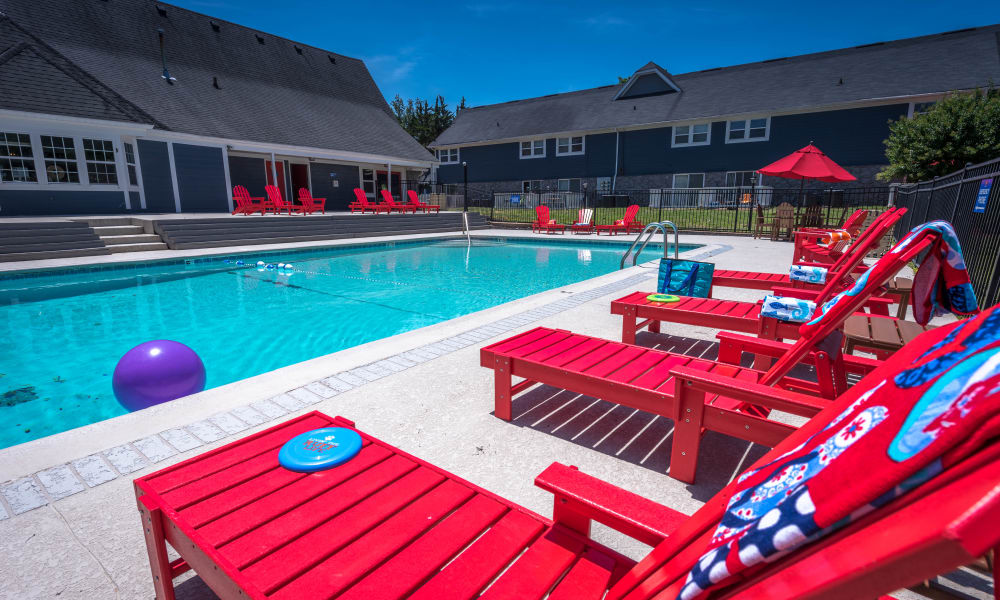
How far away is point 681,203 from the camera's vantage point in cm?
2705

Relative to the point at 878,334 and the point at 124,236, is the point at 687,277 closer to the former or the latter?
the point at 878,334

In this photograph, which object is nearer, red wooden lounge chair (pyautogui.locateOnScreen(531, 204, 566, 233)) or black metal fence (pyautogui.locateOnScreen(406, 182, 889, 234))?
black metal fence (pyautogui.locateOnScreen(406, 182, 889, 234))

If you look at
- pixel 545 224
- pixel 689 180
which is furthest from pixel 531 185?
pixel 545 224

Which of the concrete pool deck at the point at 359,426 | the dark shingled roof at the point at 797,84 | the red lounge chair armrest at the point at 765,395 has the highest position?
the dark shingled roof at the point at 797,84

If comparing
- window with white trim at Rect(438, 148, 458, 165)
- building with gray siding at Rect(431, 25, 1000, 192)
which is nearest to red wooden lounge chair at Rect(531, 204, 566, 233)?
building with gray siding at Rect(431, 25, 1000, 192)

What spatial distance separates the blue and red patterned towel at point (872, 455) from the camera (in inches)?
24.3

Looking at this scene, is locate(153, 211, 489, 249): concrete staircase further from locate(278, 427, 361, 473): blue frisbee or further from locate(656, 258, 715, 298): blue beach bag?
locate(278, 427, 361, 473): blue frisbee

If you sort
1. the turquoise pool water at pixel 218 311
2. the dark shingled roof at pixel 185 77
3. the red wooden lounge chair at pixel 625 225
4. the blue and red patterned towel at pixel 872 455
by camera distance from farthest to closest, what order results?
the red wooden lounge chair at pixel 625 225, the dark shingled roof at pixel 185 77, the turquoise pool water at pixel 218 311, the blue and red patterned towel at pixel 872 455

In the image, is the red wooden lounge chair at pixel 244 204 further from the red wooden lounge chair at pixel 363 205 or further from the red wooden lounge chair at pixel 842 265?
the red wooden lounge chair at pixel 842 265

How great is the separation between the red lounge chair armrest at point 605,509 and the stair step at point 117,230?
16.7 meters

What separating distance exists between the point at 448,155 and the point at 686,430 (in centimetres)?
3574

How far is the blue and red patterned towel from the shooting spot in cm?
62

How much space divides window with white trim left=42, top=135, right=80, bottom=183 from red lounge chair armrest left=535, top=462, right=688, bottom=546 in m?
20.5

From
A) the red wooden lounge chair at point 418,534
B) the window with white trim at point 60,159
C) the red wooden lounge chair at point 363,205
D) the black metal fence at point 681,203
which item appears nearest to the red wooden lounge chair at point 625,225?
the black metal fence at point 681,203
